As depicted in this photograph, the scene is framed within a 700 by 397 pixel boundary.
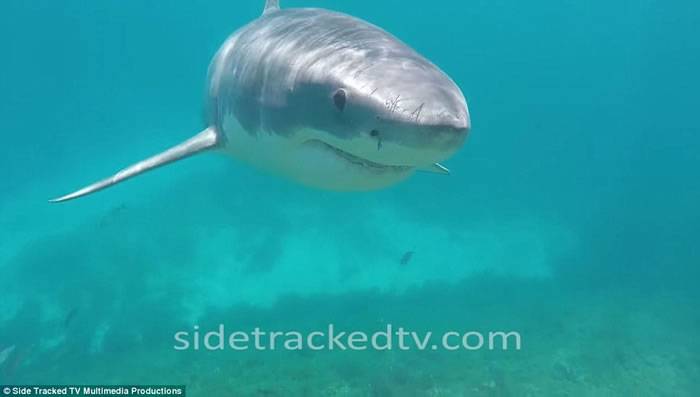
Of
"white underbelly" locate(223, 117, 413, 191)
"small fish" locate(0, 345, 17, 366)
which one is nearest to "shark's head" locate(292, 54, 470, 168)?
"white underbelly" locate(223, 117, 413, 191)

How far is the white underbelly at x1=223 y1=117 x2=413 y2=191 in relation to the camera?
2855 mm

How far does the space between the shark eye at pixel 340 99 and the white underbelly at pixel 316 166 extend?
0.31 meters

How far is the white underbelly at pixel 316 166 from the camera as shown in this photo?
286 centimetres

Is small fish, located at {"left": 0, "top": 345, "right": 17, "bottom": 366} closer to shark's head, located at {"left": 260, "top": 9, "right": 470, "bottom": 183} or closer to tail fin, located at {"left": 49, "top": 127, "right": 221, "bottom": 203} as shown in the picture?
tail fin, located at {"left": 49, "top": 127, "right": 221, "bottom": 203}

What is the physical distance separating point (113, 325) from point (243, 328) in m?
3.13

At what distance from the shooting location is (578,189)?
100 feet

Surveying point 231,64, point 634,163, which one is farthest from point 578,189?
point 231,64

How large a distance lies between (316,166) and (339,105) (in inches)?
22.5

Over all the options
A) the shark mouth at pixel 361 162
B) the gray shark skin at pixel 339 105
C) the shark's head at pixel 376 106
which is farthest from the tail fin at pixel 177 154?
the shark mouth at pixel 361 162

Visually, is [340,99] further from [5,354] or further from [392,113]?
[5,354]

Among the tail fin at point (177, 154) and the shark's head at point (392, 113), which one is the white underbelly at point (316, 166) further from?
the tail fin at point (177, 154)

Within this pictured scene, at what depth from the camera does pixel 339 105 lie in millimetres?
2596

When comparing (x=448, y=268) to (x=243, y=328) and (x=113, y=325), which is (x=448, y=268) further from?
(x=113, y=325)

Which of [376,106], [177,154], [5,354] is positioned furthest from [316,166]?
[5,354]
